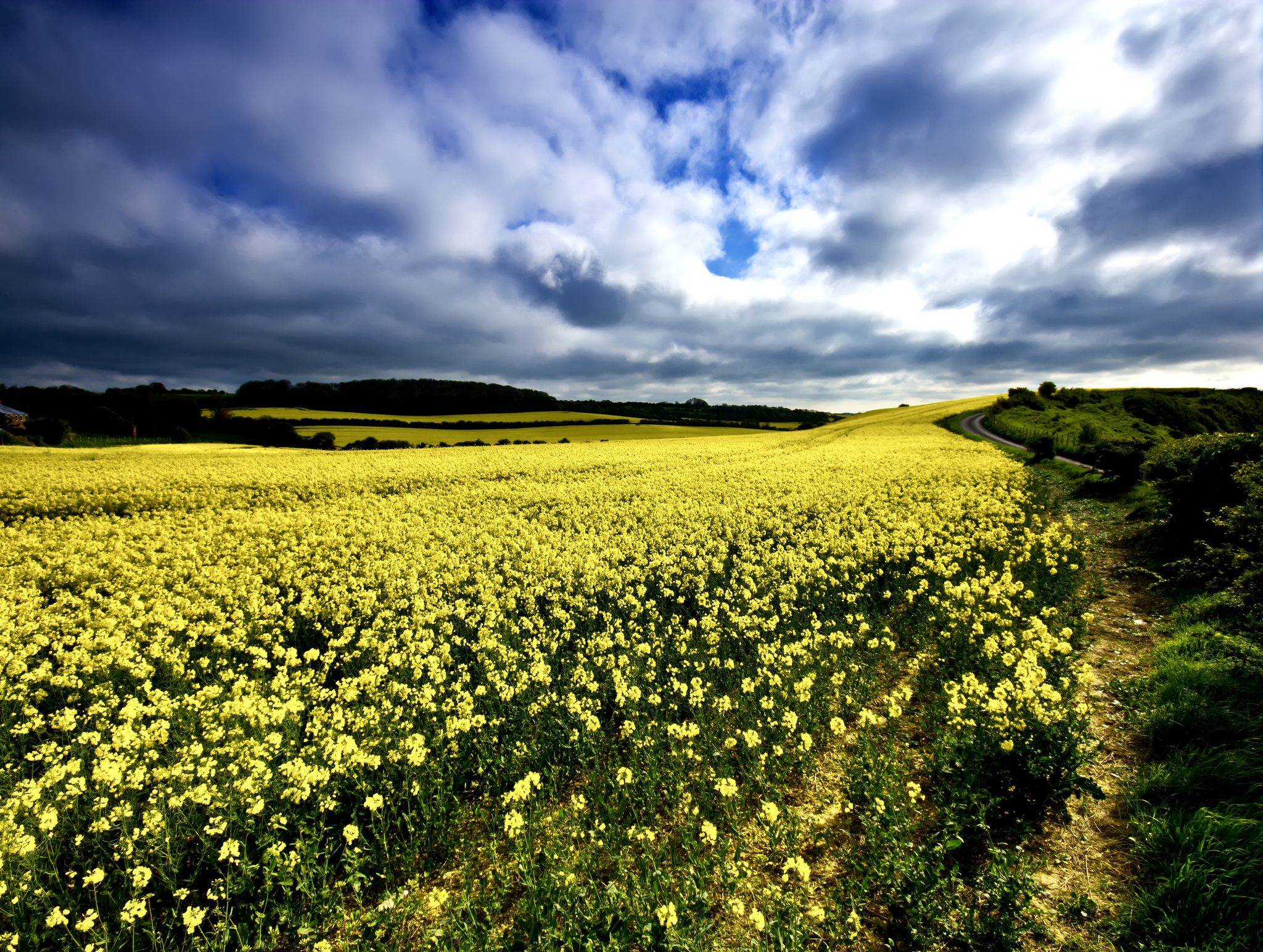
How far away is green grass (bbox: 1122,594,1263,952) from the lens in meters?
3.18

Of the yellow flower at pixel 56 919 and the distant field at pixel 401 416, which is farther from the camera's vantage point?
the distant field at pixel 401 416

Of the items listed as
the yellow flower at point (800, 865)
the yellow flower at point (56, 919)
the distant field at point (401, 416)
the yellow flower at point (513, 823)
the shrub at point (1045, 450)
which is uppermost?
the distant field at point (401, 416)

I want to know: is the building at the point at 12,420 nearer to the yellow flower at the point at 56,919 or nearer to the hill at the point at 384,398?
the hill at the point at 384,398

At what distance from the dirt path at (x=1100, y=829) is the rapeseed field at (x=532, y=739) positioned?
0.94 ft

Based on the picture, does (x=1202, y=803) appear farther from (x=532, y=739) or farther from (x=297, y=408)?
(x=297, y=408)

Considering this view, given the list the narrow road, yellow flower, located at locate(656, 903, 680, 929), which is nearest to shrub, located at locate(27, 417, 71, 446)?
yellow flower, located at locate(656, 903, 680, 929)

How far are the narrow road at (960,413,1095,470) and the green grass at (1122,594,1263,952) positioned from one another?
23322 mm

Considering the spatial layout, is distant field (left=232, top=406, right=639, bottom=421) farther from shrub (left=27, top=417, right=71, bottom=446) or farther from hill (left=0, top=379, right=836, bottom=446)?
shrub (left=27, top=417, right=71, bottom=446)

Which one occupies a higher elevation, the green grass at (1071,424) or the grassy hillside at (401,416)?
the grassy hillside at (401,416)

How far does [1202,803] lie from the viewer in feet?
13.3

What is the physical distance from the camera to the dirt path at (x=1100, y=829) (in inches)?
139

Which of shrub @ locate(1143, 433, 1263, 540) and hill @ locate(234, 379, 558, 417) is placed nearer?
shrub @ locate(1143, 433, 1263, 540)

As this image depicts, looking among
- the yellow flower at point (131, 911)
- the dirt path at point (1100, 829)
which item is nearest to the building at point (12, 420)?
the yellow flower at point (131, 911)

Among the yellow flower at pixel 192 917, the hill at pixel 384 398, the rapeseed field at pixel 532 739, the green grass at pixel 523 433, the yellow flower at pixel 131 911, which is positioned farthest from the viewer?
the hill at pixel 384 398
